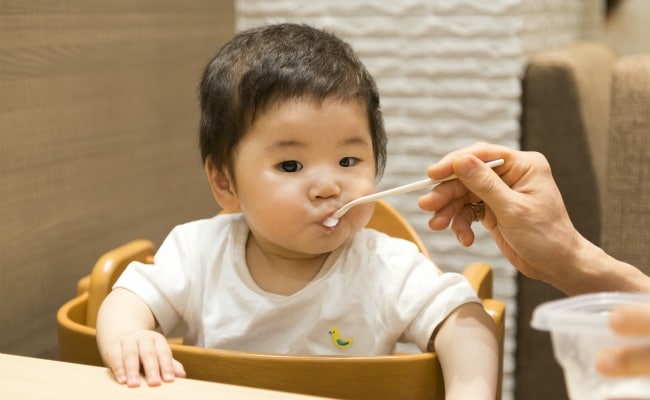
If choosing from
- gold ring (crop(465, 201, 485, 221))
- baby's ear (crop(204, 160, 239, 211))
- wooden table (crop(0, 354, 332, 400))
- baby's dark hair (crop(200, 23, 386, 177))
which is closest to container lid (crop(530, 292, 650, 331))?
wooden table (crop(0, 354, 332, 400))

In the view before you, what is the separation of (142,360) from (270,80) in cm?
37

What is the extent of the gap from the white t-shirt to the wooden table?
24 cm

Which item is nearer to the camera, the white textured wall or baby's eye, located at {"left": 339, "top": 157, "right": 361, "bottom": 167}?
baby's eye, located at {"left": 339, "top": 157, "right": 361, "bottom": 167}

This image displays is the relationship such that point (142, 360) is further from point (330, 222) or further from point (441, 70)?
point (441, 70)

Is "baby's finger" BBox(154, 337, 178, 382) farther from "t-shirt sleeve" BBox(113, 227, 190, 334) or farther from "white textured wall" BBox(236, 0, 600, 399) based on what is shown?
"white textured wall" BBox(236, 0, 600, 399)

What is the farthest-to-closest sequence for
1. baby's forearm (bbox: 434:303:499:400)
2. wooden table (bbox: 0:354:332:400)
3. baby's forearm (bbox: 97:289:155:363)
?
baby's forearm (bbox: 97:289:155:363) < baby's forearm (bbox: 434:303:499:400) < wooden table (bbox: 0:354:332:400)

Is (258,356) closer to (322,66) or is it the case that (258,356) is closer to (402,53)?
(322,66)

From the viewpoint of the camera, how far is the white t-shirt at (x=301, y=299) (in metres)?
1.05

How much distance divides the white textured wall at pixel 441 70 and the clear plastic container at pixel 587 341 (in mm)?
1161

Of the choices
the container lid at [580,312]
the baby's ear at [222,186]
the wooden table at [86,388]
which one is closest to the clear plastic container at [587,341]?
the container lid at [580,312]

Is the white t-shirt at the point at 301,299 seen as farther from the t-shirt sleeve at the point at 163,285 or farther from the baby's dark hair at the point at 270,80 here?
the baby's dark hair at the point at 270,80

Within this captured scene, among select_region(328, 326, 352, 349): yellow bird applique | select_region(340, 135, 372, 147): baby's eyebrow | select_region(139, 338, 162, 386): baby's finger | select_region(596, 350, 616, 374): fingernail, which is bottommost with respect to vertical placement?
select_region(328, 326, 352, 349): yellow bird applique

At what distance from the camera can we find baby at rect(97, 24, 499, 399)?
1.00m

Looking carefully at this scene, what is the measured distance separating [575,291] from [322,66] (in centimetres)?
41
